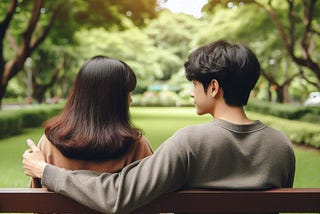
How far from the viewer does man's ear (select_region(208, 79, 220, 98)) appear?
2232 millimetres

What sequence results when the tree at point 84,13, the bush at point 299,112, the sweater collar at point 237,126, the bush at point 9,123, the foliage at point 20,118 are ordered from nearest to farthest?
1. the sweater collar at point 237,126
2. the bush at point 9,123
3. the foliage at point 20,118
4. the tree at point 84,13
5. the bush at point 299,112

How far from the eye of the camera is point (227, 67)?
2207 millimetres

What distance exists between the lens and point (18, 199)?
87.4 inches

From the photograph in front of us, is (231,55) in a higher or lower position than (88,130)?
higher

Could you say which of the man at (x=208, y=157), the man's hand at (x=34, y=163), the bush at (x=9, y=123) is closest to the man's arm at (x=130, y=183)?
the man at (x=208, y=157)

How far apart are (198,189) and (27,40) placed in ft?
50.0

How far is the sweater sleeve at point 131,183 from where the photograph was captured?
6.63 ft

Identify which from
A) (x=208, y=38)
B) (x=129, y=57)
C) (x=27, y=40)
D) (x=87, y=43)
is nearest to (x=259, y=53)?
(x=208, y=38)

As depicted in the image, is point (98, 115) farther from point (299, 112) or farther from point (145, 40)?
point (145, 40)

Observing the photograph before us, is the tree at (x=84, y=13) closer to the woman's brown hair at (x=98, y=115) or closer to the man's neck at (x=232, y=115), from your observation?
the woman's brown hair at (x=98, y=115)

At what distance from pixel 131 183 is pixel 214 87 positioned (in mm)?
502

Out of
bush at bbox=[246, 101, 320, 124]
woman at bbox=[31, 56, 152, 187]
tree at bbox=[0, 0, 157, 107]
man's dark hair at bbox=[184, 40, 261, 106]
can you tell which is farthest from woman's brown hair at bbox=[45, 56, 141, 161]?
bush at bbox=[246, 101, 320, 124]

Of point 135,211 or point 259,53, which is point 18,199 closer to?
point 135,211

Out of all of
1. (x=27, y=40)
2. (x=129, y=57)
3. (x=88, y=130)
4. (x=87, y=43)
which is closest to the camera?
(x=88, y=130)
